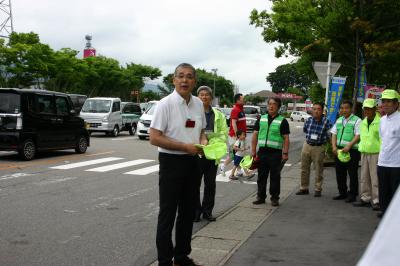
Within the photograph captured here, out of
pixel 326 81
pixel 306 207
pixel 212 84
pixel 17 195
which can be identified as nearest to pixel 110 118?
pixel 326 81

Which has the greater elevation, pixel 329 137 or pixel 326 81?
pixel 326 81

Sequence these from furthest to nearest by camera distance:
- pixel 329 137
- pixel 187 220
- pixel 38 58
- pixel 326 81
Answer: pixel 38 58 < pixel 326 81 < pixel 329 137 < pixel 187 220

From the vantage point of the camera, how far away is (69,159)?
13.7 metres

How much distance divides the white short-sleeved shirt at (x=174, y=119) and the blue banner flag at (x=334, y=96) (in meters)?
10.3

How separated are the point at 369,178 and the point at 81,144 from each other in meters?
9.92

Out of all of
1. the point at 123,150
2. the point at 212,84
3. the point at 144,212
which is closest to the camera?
the point at 144,212

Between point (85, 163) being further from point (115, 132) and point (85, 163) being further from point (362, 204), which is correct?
point (115, 132)

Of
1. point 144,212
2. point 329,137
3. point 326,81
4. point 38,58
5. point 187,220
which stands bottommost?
point 144,212

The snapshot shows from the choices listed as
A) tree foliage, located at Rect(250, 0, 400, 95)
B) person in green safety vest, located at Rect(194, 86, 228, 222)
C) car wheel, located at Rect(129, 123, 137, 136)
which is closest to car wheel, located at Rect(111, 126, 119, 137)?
car wheel, located at Rect(129, 123, 137, 136)

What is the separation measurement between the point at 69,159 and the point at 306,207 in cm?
804

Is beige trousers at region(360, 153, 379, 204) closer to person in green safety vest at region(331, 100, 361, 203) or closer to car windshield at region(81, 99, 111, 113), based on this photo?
person in green safety vest at region(331, 100, 361, 203)

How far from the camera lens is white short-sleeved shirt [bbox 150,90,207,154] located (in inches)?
167

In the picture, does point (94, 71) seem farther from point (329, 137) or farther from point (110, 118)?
point (329, 137)

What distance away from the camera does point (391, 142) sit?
6457mm
